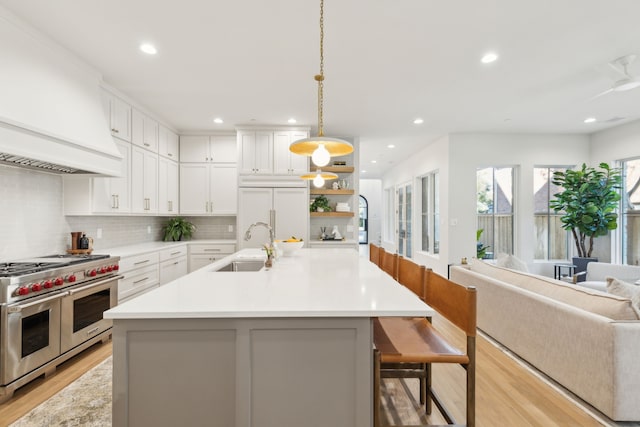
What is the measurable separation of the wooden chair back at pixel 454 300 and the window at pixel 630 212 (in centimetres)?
535

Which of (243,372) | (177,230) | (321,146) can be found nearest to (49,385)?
(243,372)

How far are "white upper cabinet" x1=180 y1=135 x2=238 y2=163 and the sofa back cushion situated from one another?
4.29m

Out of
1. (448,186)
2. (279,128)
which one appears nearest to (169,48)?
(279,128)

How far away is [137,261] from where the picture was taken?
3.66 metres

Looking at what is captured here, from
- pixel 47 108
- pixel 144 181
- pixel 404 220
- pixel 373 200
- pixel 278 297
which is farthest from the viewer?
pixel 373 200

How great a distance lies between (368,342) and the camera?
4.48ft

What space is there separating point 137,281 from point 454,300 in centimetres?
352

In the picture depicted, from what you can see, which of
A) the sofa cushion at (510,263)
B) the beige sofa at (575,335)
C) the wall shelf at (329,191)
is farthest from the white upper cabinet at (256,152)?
→ the beige sofa at (575,335)

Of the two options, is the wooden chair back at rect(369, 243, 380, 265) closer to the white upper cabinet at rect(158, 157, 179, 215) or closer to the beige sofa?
the beige sofa

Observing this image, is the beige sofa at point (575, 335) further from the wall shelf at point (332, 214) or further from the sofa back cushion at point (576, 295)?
the wall shelf at point (332, 214)

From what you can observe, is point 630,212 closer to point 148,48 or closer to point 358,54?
point 358,54

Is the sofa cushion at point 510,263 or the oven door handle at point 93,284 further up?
the sofa cushion at point 510,263

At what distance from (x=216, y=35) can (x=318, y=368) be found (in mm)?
2589

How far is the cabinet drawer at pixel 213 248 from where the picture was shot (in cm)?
505
